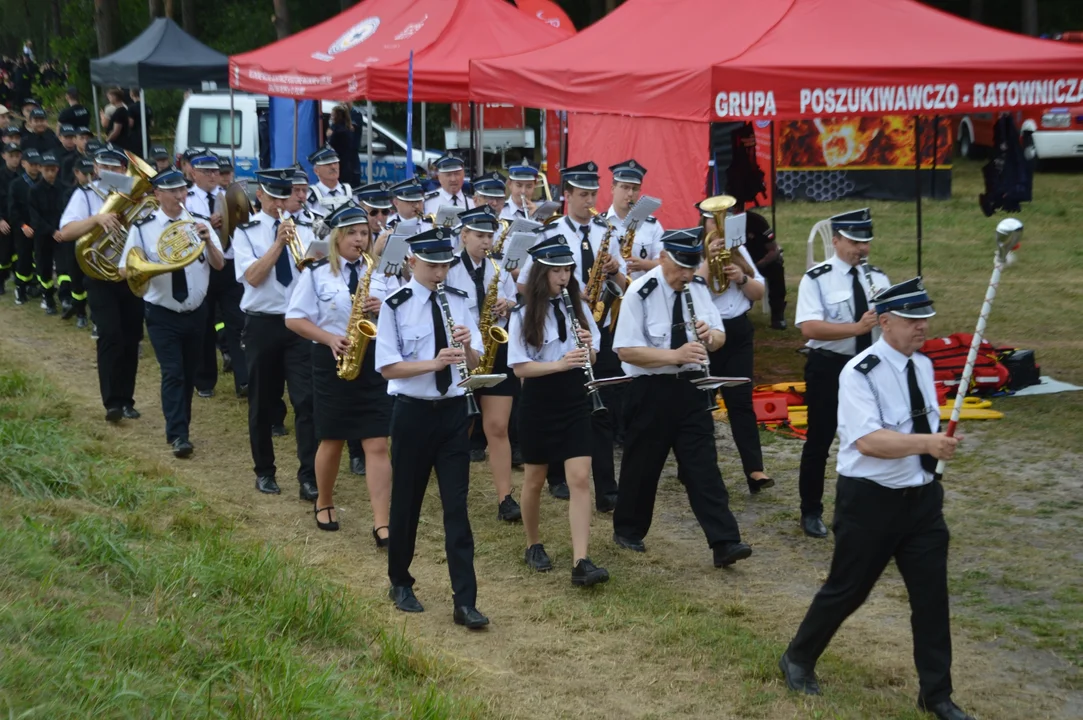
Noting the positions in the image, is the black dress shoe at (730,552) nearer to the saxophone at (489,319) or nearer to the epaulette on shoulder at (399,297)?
the saxophone at (489,319)

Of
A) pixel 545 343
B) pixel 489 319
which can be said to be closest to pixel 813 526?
pixel 545 343

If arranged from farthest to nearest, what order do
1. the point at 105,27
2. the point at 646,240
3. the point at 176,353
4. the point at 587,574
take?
1. the point at 105,27
2. the point at 176,353
3. the point at 646,240
4. the point at 587,574

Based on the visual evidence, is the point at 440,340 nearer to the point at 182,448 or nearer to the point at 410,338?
the point at 410,338

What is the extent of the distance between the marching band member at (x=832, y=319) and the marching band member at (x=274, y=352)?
3348mm

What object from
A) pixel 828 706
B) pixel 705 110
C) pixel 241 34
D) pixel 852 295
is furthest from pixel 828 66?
pixel 241 34

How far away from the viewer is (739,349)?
29.1 feet

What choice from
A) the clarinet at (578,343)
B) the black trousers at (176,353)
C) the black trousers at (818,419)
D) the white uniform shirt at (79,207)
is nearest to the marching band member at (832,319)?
the black trousers at (818,419)

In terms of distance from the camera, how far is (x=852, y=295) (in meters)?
7.70

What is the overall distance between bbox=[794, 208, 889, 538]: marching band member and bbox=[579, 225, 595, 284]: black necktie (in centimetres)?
186

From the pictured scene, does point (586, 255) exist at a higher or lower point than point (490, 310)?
higher

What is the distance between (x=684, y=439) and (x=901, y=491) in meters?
2.11

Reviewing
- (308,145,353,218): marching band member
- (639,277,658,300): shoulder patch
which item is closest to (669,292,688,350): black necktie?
(639,277,658,300): shoulder patch

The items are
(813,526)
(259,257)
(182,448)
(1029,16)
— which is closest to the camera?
(813,526)

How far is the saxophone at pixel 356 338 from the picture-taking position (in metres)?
7.86
